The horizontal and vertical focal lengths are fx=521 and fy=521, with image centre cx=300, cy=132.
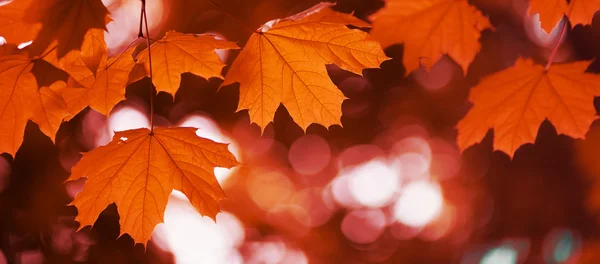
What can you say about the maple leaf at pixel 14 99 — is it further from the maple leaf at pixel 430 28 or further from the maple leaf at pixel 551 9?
the maple leaf at pixel 551 9

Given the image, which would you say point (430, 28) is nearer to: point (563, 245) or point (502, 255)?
point (563, 245)

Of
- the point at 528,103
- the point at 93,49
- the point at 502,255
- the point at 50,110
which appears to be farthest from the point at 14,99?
the point at 502,255

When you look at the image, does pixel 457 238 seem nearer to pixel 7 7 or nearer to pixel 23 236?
pixel 23 236

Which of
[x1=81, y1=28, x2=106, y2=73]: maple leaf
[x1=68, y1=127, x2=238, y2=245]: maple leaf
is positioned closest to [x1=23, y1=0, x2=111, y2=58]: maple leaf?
[x1=81, y1=28, x2=106, y2=73]: maple leaf

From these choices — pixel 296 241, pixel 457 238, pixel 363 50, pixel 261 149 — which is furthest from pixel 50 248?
pixel 457 238

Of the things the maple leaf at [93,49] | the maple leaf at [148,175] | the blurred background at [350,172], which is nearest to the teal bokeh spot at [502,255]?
the blurred background at [350,172]

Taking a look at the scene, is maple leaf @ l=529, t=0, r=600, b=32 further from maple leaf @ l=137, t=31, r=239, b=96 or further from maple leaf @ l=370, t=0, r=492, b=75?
maple leaf @ l=137, t=31, r=239, b=96
